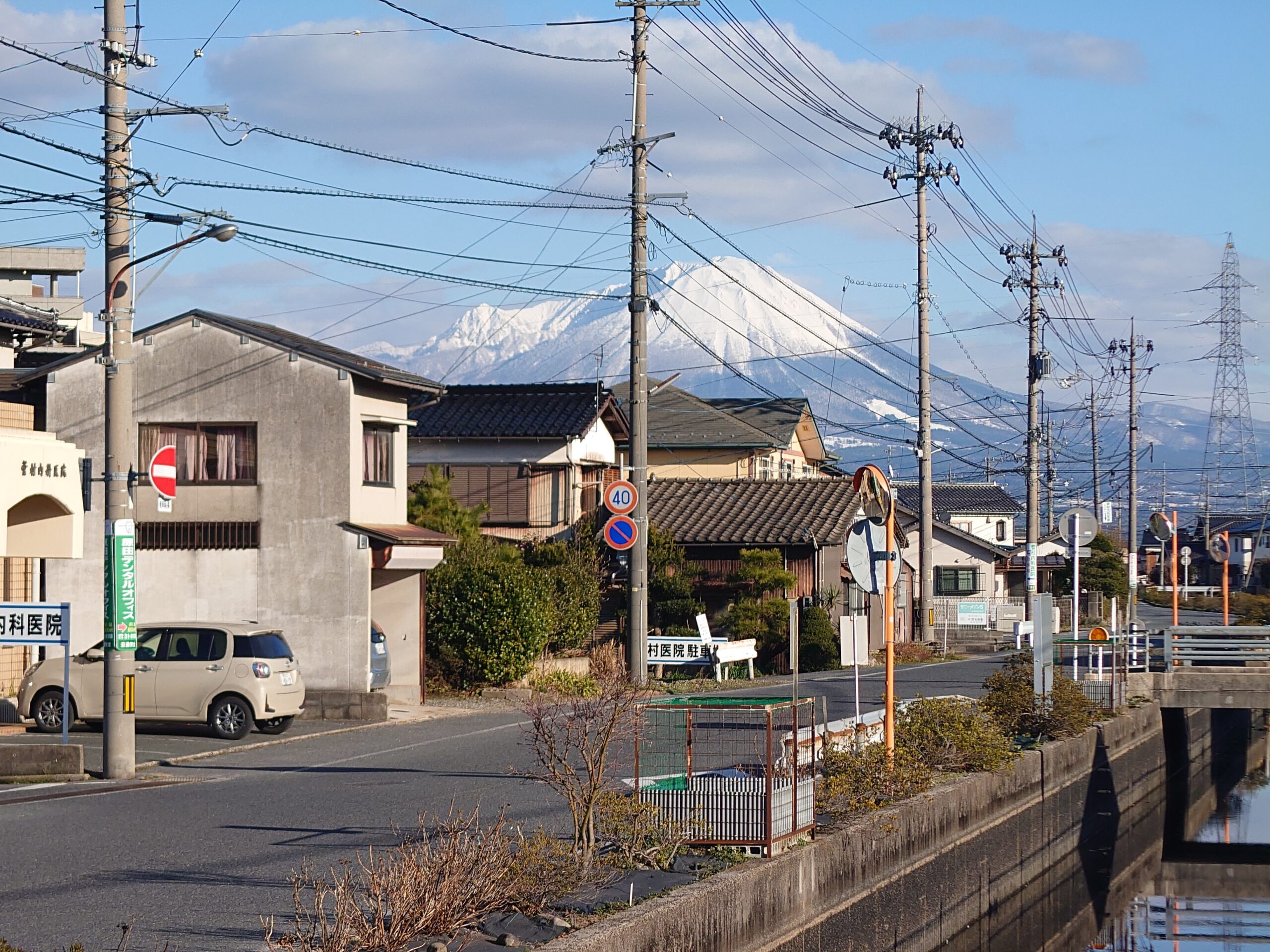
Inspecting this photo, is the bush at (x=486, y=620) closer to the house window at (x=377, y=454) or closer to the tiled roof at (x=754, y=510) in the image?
the house window at (x=377, y=454)

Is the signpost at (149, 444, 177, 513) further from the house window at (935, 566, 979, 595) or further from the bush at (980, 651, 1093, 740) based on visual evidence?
the house window at (935, 566, 979, 595)

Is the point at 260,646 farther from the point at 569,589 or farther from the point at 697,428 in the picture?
the point at 697,428

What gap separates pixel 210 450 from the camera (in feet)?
79.7

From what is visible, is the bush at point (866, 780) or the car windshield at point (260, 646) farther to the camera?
the car windshield at point (260, 646)

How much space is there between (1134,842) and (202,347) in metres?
18.1

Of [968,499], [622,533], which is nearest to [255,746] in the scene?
[622,533]

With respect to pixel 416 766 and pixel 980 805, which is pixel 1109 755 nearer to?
pixel 980 805

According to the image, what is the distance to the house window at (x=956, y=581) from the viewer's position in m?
61.3

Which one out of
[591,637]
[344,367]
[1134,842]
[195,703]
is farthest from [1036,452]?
[195,703]

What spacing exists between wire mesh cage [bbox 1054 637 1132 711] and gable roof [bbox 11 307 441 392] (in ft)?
39.7

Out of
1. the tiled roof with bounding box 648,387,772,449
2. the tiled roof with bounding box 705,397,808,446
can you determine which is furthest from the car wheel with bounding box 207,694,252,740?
the tiled roof with bounding box 705,397,808,446

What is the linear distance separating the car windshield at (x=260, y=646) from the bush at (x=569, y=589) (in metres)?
7.30

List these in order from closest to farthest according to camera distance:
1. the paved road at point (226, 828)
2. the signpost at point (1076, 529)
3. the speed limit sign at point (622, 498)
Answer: the paved road at point (226, 828), the signpost at point (1076, 529), the speed limit sign at point (622, 498)

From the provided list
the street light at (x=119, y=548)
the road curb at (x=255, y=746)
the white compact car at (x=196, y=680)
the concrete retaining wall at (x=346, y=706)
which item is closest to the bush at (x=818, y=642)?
the concrete retaining wall at (x=346, y=706)
